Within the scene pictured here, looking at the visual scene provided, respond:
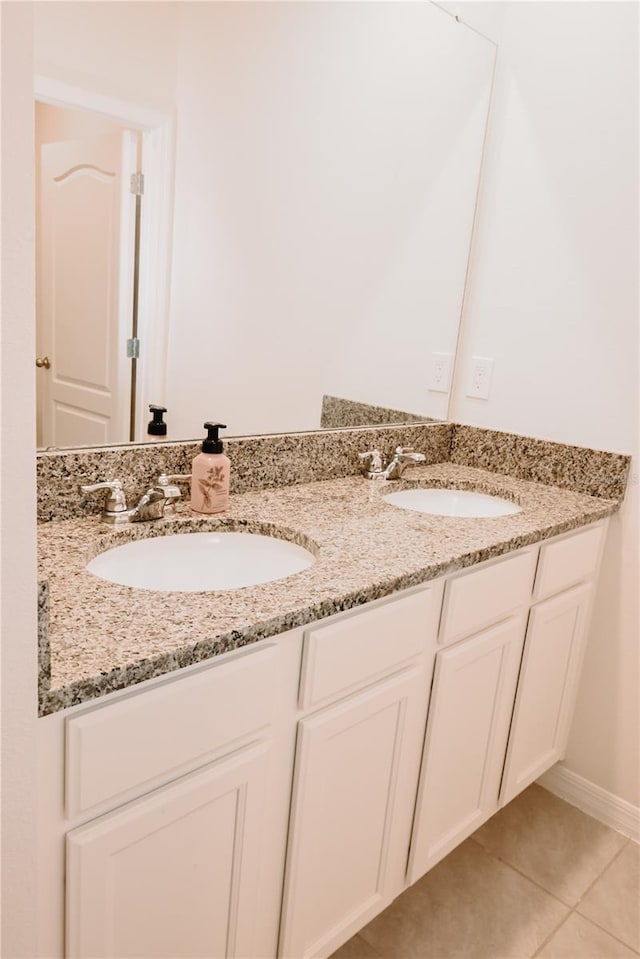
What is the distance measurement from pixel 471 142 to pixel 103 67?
1146mm

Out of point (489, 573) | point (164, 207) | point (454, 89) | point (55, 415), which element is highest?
point (454, 89)

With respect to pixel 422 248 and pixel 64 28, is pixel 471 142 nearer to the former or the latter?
pixel 422 248

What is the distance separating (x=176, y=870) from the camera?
917mm

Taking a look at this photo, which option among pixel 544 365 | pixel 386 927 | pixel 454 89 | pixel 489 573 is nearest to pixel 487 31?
pixel 454 89

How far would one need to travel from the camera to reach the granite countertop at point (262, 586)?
0.78 meters

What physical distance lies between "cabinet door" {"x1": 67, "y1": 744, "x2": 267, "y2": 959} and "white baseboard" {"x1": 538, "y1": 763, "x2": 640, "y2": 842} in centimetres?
124

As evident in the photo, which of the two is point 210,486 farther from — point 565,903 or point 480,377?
point 565,903

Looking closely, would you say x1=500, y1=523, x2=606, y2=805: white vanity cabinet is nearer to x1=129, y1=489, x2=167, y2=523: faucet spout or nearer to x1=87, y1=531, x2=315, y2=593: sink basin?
x1=87, y1=531, x2=315, y2=593: sink basin

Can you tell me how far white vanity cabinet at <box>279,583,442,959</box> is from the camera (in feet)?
3.53

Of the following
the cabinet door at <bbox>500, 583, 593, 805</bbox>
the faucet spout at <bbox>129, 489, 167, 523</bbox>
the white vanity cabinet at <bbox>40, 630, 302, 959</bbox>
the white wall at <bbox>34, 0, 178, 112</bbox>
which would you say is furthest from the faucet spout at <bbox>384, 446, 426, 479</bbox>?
the white wall at <bbox>34, 0, 178, 112</bbox>

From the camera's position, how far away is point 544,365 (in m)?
1.89

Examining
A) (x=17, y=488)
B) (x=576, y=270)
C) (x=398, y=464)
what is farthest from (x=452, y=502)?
(x=17, y=488)

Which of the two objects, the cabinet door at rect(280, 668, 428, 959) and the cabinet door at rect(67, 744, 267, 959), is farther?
the cabinet door at rect(280, 668, 428, 959)

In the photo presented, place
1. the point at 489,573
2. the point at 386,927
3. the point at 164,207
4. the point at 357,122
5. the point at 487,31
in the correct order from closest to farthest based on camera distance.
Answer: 1. the point at 164,207
2. the point at 489,573
3. the point at 386,927
4. the point at 357,122
5. the point at 487,31
